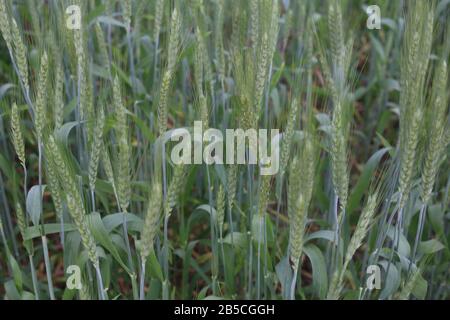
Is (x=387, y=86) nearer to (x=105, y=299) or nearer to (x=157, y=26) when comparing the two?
(x=157, y=26)

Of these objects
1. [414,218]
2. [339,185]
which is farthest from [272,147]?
[414,218]

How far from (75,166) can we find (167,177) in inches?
8.5

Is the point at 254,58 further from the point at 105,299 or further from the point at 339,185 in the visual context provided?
the point at 105,299

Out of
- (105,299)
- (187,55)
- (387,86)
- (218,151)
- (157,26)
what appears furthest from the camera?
(387,86)

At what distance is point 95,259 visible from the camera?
1.08m

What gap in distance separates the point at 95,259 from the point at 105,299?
0.15m

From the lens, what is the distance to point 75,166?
1341 millimetres

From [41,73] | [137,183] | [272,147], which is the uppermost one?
[41,73]

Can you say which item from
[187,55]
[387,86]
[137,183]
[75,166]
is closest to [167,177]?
[137,183]

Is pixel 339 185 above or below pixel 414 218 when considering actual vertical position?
above

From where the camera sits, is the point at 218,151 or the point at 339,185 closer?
the point at 339,185

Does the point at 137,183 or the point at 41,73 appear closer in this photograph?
the point at 41,73

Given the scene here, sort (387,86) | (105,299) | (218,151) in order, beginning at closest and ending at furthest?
(105,299), (218,151), (387,86)
